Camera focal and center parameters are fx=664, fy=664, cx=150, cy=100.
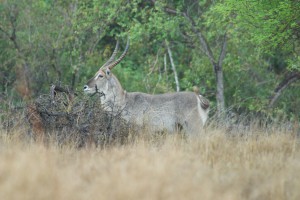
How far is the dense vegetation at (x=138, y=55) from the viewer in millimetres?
15898

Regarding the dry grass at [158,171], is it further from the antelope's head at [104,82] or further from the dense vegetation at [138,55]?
the dense vegetation at [138,55]

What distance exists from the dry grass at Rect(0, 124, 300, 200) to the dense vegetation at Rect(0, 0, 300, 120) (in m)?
6.20

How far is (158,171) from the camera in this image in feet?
23.2

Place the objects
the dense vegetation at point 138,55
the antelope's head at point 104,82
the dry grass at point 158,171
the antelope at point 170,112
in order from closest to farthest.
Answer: the dry grass at point 158,171 < the antelope at point 170,112 < the antelope's head at point 104,82 < the dense vegetation at point 138,55

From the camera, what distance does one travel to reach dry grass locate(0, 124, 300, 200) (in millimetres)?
6539

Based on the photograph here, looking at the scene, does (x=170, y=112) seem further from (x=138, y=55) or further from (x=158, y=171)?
(x=138, y=55)

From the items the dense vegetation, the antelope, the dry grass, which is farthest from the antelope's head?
the dry grass

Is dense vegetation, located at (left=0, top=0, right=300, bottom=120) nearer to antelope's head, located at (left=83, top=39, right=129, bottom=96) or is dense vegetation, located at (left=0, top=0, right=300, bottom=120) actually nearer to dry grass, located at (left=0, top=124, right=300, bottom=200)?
antelope's head, located at (left=83, top=39, right=129, bottom=96)

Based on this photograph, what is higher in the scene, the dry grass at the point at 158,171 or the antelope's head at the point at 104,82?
the antelope's head at the point at 104,82

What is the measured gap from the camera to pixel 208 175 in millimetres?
7629

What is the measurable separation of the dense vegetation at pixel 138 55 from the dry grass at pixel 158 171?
620 centimetres

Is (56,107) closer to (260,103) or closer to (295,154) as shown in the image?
(295,154)

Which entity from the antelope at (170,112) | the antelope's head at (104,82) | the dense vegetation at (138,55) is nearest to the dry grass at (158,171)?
the antelope at (170,112)

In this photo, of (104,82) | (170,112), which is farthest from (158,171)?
(104,82)
